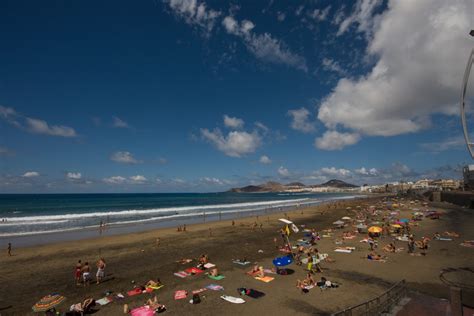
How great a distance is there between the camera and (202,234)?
108ft

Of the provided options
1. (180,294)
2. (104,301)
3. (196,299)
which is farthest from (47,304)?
(196,299)

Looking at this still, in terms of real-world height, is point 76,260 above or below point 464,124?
below

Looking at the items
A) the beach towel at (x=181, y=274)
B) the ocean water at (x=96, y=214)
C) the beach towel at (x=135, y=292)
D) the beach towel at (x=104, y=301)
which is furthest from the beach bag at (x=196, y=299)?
the ocean water at (x=96, y=214)

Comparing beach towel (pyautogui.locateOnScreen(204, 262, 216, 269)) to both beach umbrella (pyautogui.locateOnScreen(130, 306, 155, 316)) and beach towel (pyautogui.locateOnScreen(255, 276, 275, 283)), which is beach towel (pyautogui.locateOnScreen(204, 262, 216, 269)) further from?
beach umbrella (pyautogui.locateOnScreen(130, 306, 155, 316))

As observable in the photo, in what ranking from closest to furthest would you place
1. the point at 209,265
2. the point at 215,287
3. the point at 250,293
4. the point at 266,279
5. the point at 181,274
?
the point at 250,293, the point at 215,287, the point at 266,279, the point at 181,274, the point at 209,265

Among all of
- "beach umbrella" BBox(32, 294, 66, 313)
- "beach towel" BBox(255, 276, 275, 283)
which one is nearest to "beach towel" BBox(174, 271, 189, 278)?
"beach towel" BBox(255, 276, 275, 283)

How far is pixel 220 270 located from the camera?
18.2 metres

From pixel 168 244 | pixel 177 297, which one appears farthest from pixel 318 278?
pixel 168 244

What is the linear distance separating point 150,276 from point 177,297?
455cm

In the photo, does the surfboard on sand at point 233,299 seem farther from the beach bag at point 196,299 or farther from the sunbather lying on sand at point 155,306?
the sunbather lying on sand at point 155,306

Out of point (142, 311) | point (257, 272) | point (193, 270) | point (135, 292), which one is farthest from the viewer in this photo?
point (193, 270)

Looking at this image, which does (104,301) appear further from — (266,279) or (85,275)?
(266,279)

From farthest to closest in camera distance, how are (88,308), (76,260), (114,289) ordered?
1. (76,260)
2. (114,289)
3. (88,308)

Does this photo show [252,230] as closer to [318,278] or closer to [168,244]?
[168,244]
